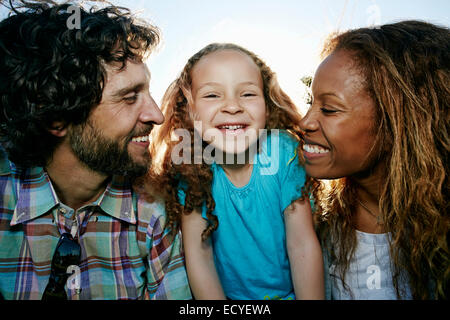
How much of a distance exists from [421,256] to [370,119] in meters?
0.93

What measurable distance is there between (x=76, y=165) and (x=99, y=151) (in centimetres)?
22

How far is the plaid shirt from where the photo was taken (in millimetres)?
1782

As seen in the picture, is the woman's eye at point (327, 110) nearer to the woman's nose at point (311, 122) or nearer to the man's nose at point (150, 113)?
the woman's nose at point (311, 122)

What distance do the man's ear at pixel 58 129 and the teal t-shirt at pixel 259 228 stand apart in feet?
3.05

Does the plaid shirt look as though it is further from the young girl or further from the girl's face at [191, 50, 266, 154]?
the girl's face at [191, 50, 266, 154]

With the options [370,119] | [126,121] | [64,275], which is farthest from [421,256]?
[64,275]

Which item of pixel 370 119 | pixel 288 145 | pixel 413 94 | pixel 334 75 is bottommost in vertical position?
pixel 288 145

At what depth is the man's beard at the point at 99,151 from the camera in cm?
196

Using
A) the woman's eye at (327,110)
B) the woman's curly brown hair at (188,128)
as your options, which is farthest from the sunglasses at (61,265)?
the woman's eye at (327,110)

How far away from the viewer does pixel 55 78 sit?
75.0 inches
